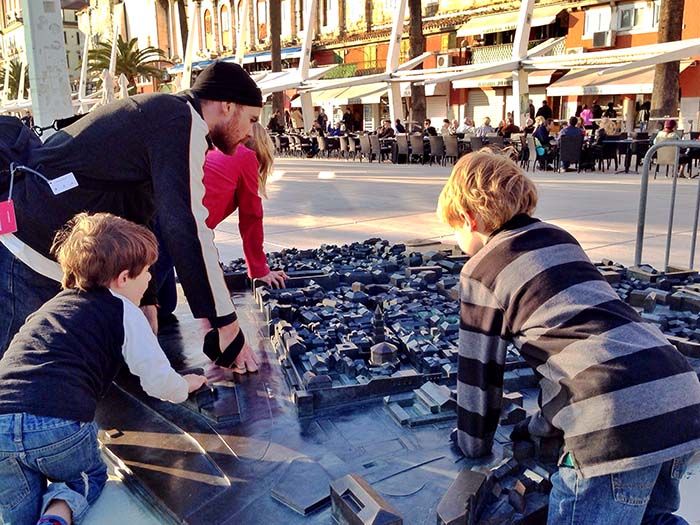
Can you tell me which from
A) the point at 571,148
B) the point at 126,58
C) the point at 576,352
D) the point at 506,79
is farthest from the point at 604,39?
the point at 126,58

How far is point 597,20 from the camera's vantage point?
28.3 meters

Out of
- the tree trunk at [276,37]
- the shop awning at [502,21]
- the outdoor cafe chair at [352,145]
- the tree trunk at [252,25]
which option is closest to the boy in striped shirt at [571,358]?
the outdoor cafe chair at [352,145]

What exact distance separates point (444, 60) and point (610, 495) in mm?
34541

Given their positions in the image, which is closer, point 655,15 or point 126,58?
point 655,15

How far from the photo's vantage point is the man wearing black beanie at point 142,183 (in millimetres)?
2494

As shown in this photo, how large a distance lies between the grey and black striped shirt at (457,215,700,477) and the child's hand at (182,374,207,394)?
1243mm

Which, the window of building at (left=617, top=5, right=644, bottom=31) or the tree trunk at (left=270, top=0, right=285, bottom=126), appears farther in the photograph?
the tree trunk at (left=270, top=0, right=285, bottom=126)

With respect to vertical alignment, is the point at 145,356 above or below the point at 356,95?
below

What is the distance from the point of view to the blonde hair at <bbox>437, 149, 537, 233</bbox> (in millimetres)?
2107

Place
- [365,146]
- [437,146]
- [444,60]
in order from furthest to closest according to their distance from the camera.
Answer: [444,60] → [365,146] → [437,146]

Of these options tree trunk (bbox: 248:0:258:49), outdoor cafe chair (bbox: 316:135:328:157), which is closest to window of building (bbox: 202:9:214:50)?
tree trunk (bbox: 248:0:258:49)

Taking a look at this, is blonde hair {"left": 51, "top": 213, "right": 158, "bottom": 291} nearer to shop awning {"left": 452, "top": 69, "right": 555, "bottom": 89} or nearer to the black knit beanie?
the black knit beanie

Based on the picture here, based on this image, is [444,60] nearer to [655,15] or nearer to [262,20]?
[655,15]

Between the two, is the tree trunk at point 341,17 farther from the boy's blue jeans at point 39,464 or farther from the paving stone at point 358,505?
the paving stone at point 358,505
